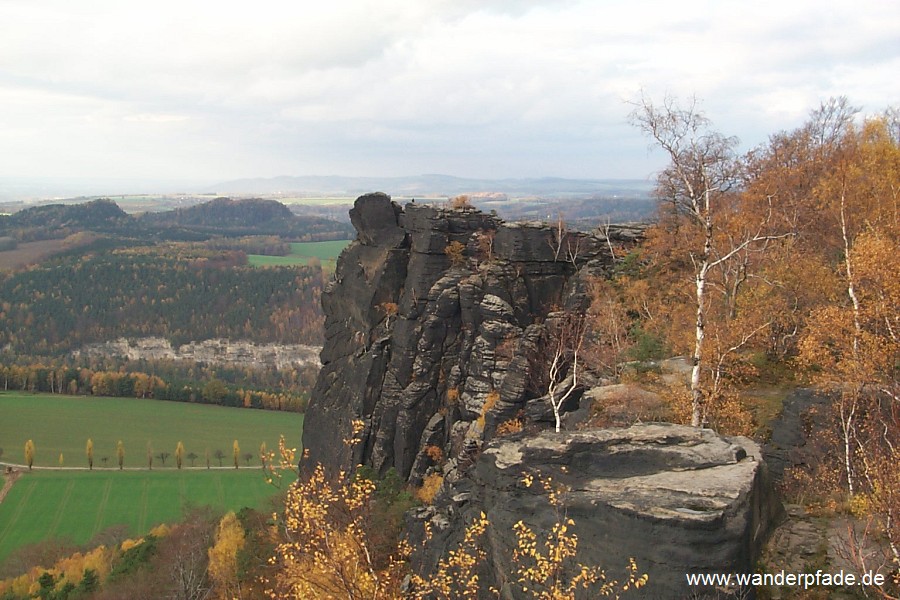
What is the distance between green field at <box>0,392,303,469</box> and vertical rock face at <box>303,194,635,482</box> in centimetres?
6734

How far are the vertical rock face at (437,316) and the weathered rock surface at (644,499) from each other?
2125 centimetres

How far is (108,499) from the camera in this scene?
91438mm

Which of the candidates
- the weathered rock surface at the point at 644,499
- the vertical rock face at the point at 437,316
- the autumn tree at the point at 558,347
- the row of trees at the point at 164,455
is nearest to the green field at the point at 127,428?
the row of trees at the point at 164,455

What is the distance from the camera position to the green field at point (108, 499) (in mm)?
81938

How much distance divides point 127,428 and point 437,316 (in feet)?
333

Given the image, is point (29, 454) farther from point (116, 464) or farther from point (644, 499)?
point (644, 499)

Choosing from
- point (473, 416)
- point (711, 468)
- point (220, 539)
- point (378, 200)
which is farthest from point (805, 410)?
point (220, 539)

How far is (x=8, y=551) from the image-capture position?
75438 millimetres

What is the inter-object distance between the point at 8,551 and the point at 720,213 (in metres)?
89.6

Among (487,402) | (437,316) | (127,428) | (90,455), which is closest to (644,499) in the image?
(487,402)

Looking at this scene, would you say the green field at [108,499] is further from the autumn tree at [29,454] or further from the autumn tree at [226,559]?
the autumn tree at [226,559]

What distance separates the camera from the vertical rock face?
4428cm

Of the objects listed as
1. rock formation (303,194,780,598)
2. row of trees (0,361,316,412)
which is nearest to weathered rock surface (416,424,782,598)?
rock formation (303,194,780,598)

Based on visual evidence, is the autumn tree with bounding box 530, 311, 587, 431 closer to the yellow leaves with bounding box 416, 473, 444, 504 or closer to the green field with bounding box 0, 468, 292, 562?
the yellow leaves with bounding box 416, 473, 444, 504
